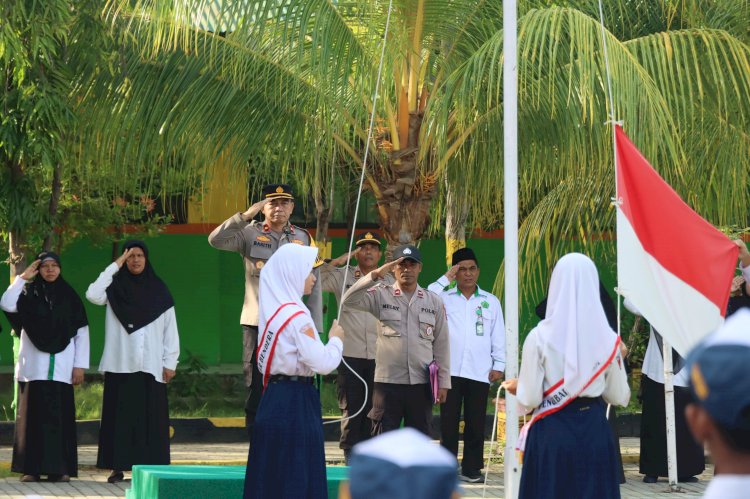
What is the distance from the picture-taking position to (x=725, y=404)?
2172mm

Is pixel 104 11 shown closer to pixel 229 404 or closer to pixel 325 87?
pixel 325 87

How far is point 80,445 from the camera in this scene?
12.0 metres

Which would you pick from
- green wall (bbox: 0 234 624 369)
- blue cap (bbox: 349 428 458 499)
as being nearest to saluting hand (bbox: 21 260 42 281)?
green wall (bbox: 0 234 624 369)

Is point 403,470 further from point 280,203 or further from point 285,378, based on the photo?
point 280,203

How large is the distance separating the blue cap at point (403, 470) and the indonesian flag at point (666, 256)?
4.98m

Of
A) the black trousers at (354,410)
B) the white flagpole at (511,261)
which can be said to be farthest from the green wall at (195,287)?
the white flagpole at (511,261)

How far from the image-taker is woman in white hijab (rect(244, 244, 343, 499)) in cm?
642

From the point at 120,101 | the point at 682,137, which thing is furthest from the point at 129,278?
the point at 682,137

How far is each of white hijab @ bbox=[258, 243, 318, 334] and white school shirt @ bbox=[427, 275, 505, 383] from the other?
359 centimetres

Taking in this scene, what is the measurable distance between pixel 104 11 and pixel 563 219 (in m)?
4.25

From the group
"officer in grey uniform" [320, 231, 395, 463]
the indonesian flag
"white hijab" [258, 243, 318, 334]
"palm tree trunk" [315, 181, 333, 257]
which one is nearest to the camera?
"white hijab" [258, 243, 318, 334]

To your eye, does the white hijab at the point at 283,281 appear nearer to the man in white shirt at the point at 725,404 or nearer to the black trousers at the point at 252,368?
the black trousers at the point at 252,368

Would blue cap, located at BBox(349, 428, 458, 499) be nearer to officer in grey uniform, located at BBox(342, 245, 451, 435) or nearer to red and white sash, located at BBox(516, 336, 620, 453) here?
red and white sash, located at BBox(516, 336, 620, 453)

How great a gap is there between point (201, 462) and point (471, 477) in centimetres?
240
